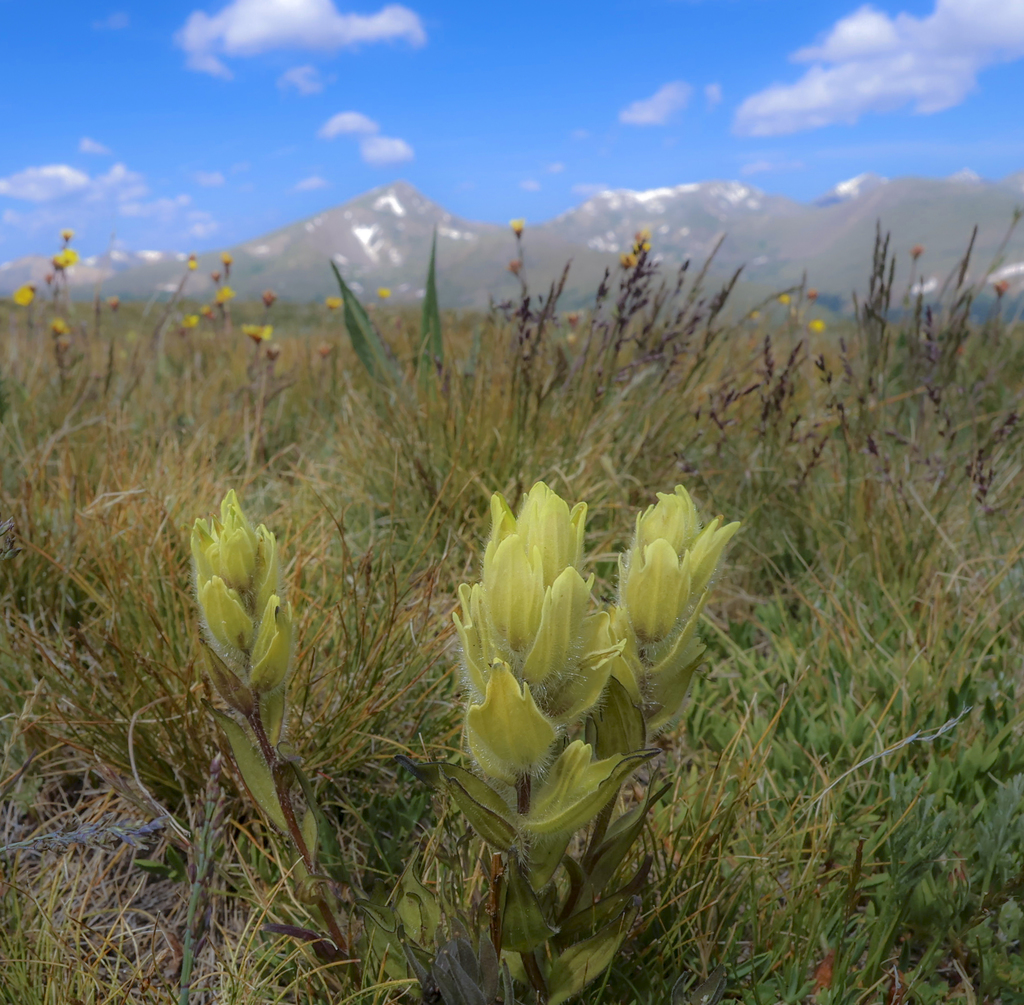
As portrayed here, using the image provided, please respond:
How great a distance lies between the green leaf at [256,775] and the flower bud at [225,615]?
0.36 ft

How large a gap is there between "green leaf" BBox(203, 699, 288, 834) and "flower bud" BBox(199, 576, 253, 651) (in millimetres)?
111

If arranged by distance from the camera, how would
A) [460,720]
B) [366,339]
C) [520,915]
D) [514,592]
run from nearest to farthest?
[514,592], [520,915], [460,720], [366,339]

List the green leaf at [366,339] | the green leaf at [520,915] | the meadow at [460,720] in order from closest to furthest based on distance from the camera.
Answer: the green leaf at [520,915]
the meadow at [460,720]
the green leaf at [366,339]

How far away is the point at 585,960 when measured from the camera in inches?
36.1

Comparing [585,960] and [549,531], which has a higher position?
[549,531]

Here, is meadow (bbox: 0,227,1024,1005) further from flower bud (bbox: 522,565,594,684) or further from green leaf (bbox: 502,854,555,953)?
flower bud (bbox: 522,565,594,684)

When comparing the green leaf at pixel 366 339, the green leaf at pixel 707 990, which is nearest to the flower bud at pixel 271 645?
the green leaf at pixel 707 990

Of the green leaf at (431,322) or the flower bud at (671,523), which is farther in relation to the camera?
the green leaf at (431,322)

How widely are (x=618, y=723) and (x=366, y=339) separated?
249 cm

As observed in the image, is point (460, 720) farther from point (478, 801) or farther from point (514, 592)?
point (514, 592)

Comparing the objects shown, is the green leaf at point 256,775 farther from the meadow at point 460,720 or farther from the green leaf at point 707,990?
the green leaf at point 707,990

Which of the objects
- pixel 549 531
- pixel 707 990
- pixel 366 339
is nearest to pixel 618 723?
pixel 549 531

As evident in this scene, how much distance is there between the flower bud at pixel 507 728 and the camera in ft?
2.30

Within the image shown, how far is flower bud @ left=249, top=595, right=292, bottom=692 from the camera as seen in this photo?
0.87 meters
